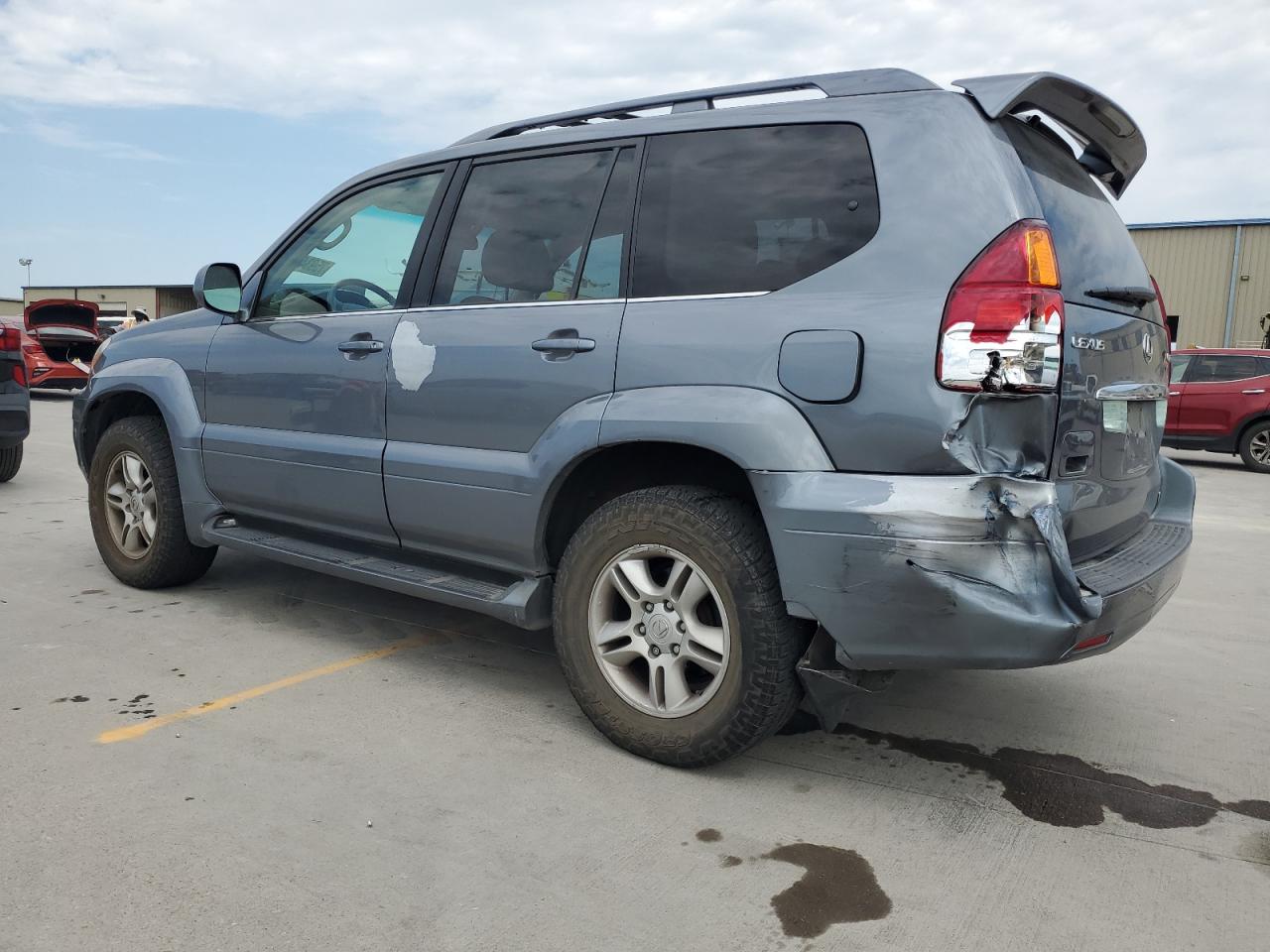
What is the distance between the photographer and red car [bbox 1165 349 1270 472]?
12.6 meters

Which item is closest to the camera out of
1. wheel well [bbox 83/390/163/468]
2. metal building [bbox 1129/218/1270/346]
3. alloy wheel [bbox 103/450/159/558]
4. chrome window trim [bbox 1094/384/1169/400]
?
chrome window trim [bbox 1094/384/1169/400]

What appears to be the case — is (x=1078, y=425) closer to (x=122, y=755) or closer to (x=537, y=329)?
(x=537, y=329)

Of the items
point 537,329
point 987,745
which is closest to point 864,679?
point 987,745

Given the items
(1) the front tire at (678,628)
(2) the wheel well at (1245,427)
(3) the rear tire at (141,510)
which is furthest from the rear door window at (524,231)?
(2) the wheel well at (1245,427)

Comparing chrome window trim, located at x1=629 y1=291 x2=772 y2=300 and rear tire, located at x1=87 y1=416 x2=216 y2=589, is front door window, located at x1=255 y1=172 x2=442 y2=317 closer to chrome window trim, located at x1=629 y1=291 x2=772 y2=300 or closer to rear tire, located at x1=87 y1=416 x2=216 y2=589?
rear tire, located at x1=87 y1=416 x2=216 y2=589

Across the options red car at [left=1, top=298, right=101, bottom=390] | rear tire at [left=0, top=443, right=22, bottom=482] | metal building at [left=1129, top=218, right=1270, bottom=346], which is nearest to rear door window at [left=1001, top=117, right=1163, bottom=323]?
rear tire at [left=0, top=443, right=22, bottom=482]

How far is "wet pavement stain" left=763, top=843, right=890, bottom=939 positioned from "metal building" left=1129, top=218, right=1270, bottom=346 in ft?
88.6

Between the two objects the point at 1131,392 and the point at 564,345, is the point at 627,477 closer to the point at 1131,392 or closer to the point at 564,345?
the point at 564,345

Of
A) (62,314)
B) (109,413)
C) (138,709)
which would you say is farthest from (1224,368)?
(62,314)

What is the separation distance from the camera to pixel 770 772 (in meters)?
3.02

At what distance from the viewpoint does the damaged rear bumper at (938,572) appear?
244 cm

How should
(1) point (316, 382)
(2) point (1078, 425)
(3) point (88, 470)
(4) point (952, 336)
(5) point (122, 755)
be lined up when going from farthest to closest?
(3) point (88, 470) < (1) point (316, 382) < (5) point (122, 755) < (2) point (1078, 425) < (4) point (952, 336)

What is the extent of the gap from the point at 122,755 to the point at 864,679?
6.91 ft

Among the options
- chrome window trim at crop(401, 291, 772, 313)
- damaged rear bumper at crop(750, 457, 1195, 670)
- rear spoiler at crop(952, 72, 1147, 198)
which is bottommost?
damaged rear bumper at crop(750, 457, 1195, 670)
